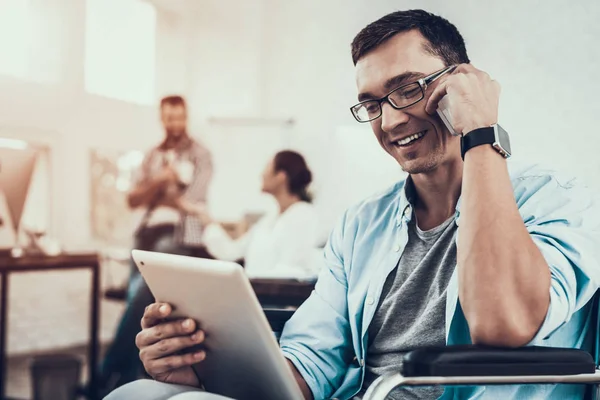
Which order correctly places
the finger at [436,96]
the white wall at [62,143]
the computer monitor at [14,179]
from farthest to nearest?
the white wall at [62,143], the computer monitor at [14,179], the finger at [436,96]

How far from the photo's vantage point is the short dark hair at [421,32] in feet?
4.57

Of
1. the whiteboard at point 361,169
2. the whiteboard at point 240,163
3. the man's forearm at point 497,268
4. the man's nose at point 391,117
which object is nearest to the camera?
the man's forearm at point 497,268

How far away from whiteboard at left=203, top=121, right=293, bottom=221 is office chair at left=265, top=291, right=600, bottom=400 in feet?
14.7

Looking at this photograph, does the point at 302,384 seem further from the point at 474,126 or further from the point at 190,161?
the point at 190,161

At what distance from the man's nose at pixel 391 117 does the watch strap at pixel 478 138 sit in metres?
0.22

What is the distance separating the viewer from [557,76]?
1778 millimetres

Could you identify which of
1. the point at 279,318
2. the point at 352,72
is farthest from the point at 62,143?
the point at 279,318

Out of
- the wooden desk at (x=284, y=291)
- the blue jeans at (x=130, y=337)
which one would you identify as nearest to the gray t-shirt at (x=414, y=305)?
the wooden desk at (x=284, y=291)

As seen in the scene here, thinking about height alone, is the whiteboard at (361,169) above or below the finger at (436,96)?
below

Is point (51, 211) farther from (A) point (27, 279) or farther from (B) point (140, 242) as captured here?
(B) point (140, 242)

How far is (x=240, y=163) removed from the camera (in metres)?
5.74

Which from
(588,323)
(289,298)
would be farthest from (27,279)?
(588,323)

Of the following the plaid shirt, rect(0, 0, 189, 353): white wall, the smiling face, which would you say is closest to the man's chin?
the smiling face

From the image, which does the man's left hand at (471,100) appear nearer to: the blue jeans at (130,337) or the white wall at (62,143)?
the blue jeans at (130,337)
